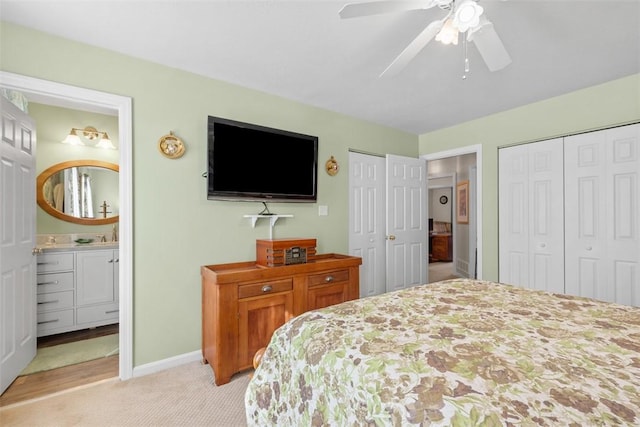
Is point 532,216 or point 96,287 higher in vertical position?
point 532,216

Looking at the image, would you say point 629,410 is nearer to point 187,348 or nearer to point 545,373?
point 545,373

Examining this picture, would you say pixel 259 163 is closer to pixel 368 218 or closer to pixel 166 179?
pixel 166 179

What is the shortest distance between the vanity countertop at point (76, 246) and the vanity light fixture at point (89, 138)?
113 cm

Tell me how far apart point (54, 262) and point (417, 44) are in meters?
3.65

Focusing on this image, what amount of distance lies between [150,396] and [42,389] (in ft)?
2.61

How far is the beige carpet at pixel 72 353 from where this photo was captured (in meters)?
2.31

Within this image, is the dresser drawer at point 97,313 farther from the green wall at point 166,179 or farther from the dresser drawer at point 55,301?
the green wall at point 166,179

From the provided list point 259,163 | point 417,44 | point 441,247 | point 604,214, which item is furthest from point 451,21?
point 441,247

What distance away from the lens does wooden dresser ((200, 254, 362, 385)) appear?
6.72 ft

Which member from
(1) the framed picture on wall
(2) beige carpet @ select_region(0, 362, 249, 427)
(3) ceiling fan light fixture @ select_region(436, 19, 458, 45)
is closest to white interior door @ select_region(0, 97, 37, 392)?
(2) beige carpet @ select_region(0, 362, 249, 427)

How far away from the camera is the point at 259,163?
260 cm

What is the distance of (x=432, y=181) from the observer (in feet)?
25.2

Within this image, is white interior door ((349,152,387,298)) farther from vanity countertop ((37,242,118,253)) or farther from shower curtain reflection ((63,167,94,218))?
shower curtain reflection ((63,167,94,218))

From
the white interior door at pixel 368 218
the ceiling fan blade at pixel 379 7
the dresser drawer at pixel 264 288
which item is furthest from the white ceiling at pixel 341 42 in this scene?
the dresser drawer at pixel 264 288
